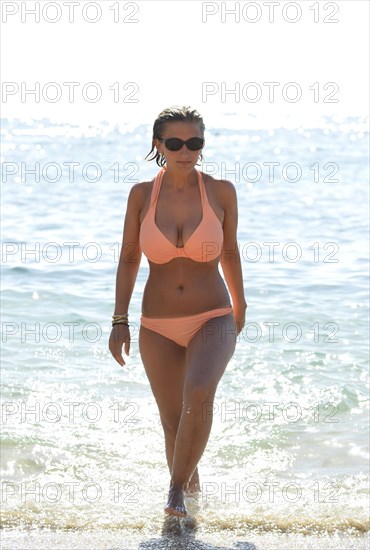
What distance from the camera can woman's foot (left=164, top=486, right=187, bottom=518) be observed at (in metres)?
4.89

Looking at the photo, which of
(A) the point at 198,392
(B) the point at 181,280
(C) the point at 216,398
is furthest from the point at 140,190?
(C) the point at 216,398

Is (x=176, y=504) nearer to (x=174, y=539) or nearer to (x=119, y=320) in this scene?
(x=174, y=539)

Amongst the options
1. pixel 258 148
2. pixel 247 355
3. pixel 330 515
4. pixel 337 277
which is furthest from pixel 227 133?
pixel 330 515

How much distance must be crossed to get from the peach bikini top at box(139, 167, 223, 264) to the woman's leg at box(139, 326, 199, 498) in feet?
1.33

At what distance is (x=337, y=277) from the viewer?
12.7 meters

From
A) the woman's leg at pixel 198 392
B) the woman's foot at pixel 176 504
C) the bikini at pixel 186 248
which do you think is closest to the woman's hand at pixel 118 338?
the bikini at pixel 186 248

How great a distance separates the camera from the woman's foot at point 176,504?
4887mm

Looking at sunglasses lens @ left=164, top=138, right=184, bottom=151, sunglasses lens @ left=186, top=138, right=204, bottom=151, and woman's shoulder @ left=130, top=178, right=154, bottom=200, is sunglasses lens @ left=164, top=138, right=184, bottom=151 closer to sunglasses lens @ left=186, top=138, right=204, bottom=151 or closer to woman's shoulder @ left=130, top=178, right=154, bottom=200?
sunglasses lens @ left=186, top=138, right=204, bottom=151

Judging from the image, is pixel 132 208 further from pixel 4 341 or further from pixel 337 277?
pixel 337 277

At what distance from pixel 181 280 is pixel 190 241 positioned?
21 centimetres

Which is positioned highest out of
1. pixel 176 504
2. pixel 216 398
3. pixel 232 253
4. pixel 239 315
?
pixel 232 253

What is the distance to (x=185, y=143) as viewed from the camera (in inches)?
196

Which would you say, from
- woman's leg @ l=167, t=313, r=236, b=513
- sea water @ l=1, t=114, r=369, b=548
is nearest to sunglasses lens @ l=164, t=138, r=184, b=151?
woman's leg @ l=167, t=313, r=236, b=513

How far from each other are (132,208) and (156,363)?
0.78 m
